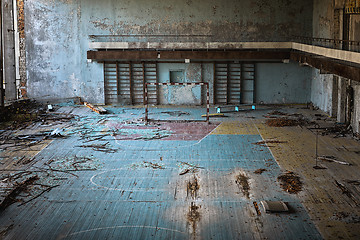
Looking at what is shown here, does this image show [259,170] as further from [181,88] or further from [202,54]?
[181,88]

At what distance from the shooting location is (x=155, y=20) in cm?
2364

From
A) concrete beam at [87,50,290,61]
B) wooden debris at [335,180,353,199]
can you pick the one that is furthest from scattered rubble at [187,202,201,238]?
concrete beam at [87,50,290,61]

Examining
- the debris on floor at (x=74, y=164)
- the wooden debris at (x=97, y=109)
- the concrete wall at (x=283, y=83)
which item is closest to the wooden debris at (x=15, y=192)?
the debris on floor at (x=74, y=164)

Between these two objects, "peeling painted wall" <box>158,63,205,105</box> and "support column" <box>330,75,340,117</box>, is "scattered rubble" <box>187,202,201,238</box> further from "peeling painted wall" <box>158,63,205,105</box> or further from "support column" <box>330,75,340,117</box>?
"peeling painted wall" <box>158,63,205,105</box>

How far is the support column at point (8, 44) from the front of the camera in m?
21.9

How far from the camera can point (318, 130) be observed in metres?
17.1

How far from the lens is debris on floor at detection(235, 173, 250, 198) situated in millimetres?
10484

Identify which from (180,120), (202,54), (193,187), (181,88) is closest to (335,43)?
(202,54)

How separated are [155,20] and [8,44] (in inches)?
298

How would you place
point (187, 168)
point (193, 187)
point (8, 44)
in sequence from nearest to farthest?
point (193, 187) < point (187, 168) < point (8, 44)

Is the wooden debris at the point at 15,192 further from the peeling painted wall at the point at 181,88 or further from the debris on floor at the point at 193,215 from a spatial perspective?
the peeling painted wall at the point at 181,88

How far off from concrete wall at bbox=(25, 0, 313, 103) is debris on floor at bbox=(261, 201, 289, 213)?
50.5 feet

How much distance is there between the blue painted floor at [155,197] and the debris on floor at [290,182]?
204mm

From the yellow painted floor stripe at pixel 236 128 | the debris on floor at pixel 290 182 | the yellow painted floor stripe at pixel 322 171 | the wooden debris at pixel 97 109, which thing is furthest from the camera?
the wooden debris at pixel 97 109
